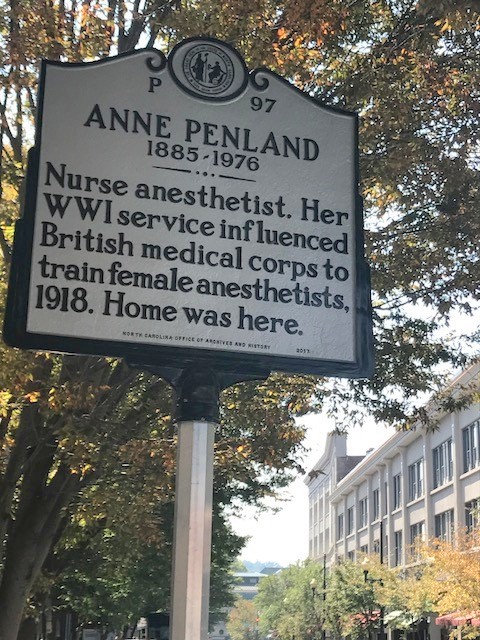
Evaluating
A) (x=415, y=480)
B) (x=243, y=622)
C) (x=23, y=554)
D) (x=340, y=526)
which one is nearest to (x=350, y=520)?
(x=340, y=526)

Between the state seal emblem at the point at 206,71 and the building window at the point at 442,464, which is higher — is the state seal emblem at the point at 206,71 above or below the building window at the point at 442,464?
below

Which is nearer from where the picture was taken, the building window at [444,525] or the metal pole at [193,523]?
the metal pole at [193,523]

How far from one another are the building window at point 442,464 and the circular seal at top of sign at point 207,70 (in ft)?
148

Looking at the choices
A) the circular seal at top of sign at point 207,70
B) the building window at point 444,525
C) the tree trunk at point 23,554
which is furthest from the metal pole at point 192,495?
the building window at point 444,525

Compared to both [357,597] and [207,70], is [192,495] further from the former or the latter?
[357,597]

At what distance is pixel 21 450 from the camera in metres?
12.5

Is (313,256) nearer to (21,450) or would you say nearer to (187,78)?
(187,78)

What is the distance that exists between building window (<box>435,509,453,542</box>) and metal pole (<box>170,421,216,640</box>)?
4386cm

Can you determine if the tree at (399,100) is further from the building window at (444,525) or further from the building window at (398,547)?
the building window at (398,547)

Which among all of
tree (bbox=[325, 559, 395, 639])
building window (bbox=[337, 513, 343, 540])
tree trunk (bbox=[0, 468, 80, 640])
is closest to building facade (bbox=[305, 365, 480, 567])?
building window (bbox=[337, 513, 343, 540])

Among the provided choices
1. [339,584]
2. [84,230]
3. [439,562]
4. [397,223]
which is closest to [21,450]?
[397,223]

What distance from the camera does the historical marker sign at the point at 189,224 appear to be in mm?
4035

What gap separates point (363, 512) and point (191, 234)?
74.5 metres

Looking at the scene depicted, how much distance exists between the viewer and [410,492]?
56.6m
